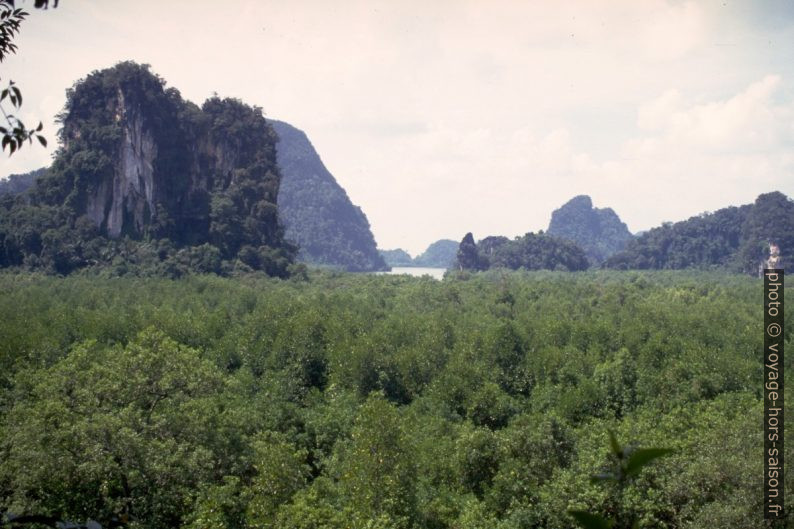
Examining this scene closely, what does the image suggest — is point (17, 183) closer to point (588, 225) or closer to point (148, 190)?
point (148, 190)

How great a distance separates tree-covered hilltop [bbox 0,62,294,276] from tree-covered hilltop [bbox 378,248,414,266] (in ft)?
309

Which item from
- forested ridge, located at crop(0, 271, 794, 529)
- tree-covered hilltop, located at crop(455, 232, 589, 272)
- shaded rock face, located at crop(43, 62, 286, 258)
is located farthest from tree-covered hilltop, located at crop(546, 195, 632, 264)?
forested ridge, located at crop(0, 271, 794, 529)

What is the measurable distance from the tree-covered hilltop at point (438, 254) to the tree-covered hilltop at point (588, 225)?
28926 millimetres

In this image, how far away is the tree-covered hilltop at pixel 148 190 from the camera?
51.0m

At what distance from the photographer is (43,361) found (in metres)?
20.3

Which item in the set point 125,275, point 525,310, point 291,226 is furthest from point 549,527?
point 291,226

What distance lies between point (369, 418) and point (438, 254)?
151 metres

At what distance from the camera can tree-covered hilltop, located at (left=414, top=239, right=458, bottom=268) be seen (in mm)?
157625

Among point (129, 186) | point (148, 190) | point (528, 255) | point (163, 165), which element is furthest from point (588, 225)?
point (129, 186)

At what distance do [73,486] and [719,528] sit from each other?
40.8 ft

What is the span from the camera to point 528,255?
86.1m

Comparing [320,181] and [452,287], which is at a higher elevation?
[320,181]

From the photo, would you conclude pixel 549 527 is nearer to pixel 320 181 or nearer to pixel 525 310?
pixel 525 310

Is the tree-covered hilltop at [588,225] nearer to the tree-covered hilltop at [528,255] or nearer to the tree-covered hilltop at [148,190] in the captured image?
the tree-covered hilltop at [528,255]
